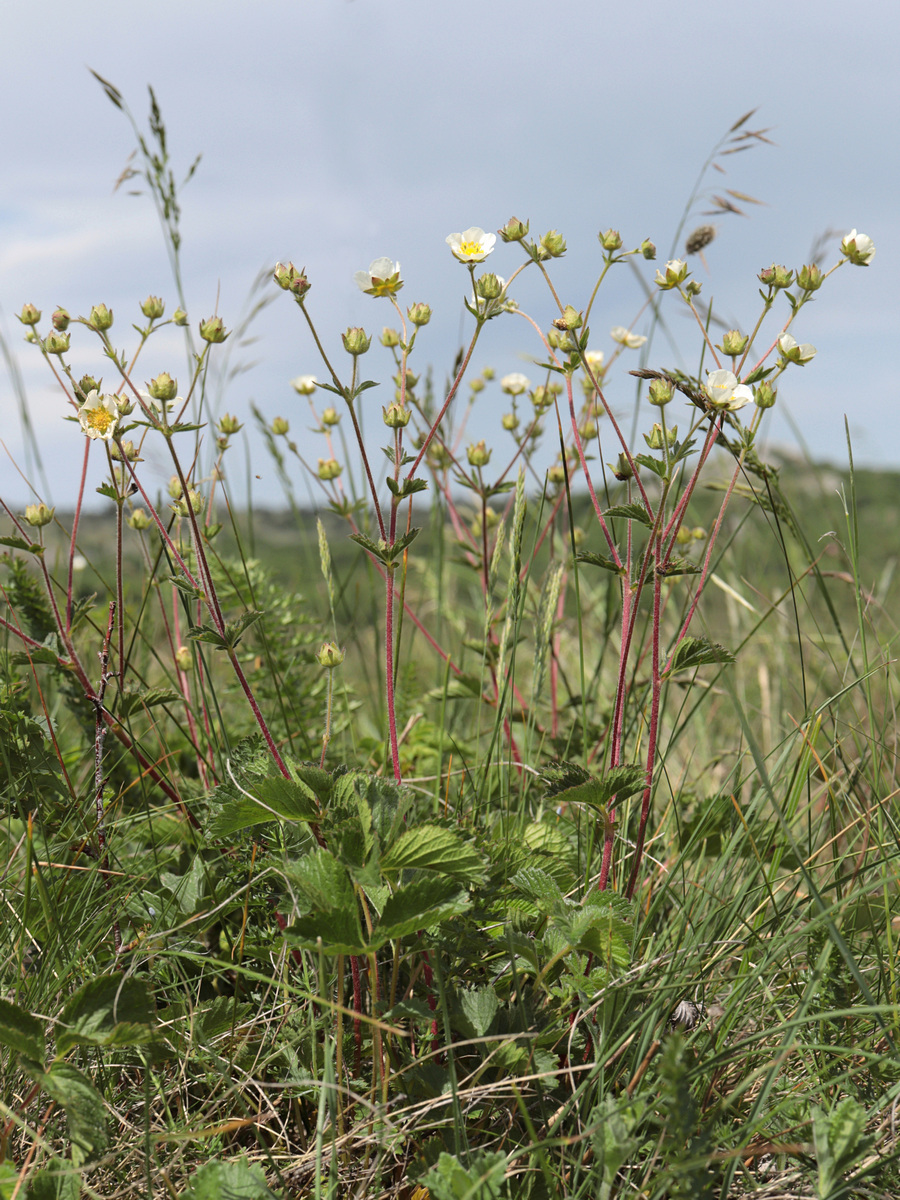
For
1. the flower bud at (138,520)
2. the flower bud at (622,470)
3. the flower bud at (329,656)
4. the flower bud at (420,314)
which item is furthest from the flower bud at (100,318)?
the flower bud at (622,470)

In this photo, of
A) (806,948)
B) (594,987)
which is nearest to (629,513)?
(594,987)

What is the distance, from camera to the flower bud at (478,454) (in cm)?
213

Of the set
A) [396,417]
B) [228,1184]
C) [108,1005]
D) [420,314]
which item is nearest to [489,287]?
[420,314]

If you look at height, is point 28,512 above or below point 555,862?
above

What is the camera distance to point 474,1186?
93cm

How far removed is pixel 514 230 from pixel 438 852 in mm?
1087

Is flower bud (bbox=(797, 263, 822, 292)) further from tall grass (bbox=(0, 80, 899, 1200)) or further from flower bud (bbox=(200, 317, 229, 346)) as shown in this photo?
flower bud (bbox=(200, 317, 229, 346))

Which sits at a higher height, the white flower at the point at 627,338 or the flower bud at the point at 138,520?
the white flower at the point at 627,338

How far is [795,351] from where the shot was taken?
4.60ft

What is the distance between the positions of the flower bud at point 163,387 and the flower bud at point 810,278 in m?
1.10

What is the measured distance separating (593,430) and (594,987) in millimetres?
1452

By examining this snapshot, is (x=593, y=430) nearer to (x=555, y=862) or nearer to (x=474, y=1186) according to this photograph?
(x=555, y=862)

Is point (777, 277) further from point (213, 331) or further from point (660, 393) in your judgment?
point (213, 331)

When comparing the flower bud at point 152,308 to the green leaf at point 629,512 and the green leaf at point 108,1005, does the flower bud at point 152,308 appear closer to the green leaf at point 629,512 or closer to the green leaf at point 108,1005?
the green leaf at point 629,512
